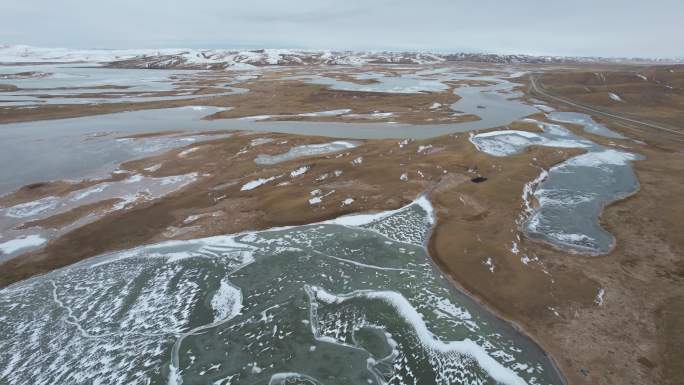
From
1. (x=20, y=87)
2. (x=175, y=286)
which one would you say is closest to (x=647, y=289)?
(x=175, y=286)

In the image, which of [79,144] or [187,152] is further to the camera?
[79,144]

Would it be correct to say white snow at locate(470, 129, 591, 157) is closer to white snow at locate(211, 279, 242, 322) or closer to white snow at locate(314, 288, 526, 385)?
white snow at locate(314, 288, 526, 385)

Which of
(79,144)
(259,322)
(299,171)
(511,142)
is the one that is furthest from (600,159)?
(79,144)

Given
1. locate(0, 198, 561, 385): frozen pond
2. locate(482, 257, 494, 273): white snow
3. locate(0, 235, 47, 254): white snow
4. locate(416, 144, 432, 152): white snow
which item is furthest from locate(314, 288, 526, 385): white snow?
locate(416, 144, 432, 152): white snow

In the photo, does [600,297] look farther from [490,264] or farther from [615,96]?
[615,96]

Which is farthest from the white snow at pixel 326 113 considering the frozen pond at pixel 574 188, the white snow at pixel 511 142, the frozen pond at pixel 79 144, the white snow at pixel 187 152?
the frozen pond at pixel 574 188

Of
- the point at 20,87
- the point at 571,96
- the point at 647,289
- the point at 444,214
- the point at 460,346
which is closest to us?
the point at 460,346

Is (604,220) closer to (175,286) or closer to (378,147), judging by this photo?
(378,147)

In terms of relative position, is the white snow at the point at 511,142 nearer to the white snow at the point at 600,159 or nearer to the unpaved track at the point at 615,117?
the white snow at the point at 600,159
